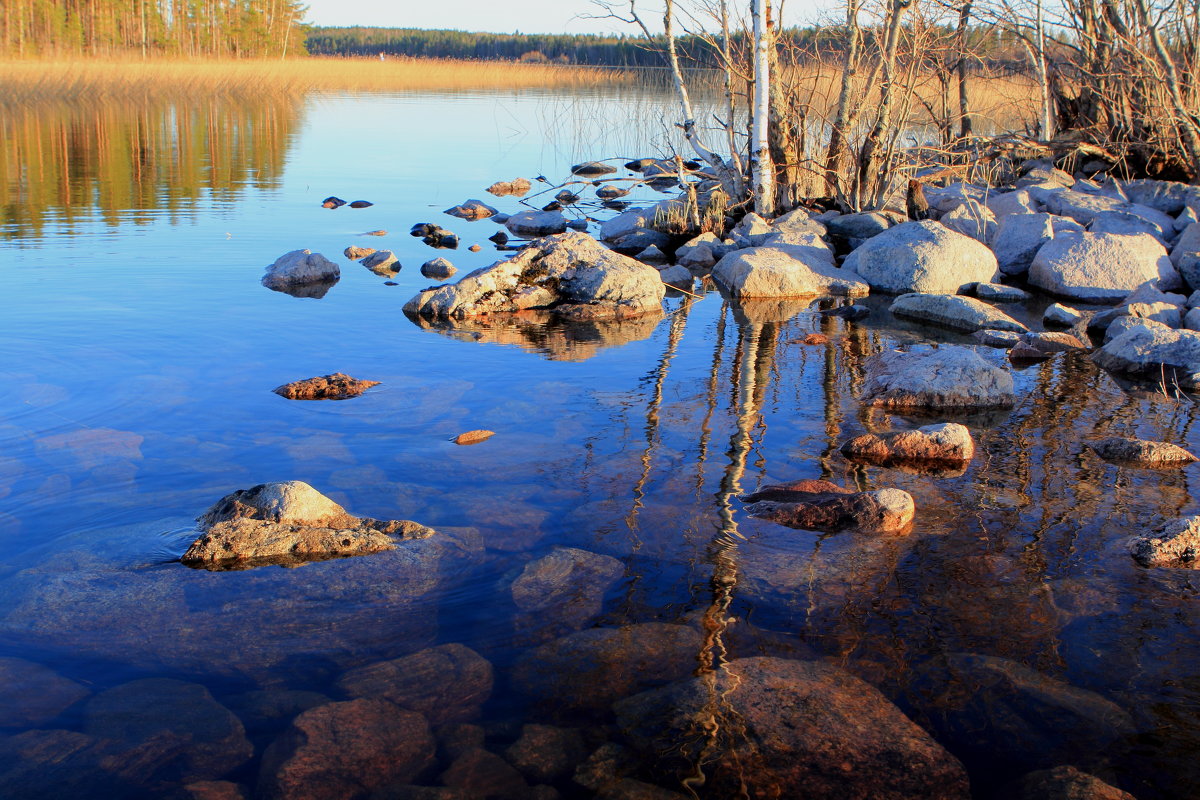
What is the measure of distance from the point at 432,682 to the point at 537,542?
112 cm

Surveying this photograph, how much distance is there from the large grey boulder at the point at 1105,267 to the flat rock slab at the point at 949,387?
3.91 meters

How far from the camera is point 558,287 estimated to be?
31.3ft

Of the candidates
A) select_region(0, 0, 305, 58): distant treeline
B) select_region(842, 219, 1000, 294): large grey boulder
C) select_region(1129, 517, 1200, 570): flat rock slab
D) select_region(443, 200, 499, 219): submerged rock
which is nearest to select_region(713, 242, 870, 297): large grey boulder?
select_region(842, 219, 1000, 294): large grey boulder

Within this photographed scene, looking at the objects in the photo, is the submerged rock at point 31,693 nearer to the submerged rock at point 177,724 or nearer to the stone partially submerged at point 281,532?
the submerged rock at point 177,724

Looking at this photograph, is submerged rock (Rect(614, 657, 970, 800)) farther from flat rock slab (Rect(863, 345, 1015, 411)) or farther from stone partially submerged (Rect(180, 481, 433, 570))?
flat rock slab (Rect(863, 345, 1015, 411))

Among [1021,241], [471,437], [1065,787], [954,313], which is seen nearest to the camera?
[1065,787]

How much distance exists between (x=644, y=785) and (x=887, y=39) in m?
10.7

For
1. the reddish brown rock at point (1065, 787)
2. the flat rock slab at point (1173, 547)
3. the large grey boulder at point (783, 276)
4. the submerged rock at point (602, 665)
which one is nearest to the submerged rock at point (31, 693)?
the submerged rock at point (602, 665)

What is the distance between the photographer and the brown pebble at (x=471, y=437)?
5.49 meters

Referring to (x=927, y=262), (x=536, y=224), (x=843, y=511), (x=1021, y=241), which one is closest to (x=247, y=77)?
(x=536, y=224)

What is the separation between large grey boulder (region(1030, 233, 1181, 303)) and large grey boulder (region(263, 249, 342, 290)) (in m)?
7.51

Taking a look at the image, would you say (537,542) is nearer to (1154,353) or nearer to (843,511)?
(843,511)

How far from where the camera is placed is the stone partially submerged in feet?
13.2

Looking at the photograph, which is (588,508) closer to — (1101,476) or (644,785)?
(644,785)
